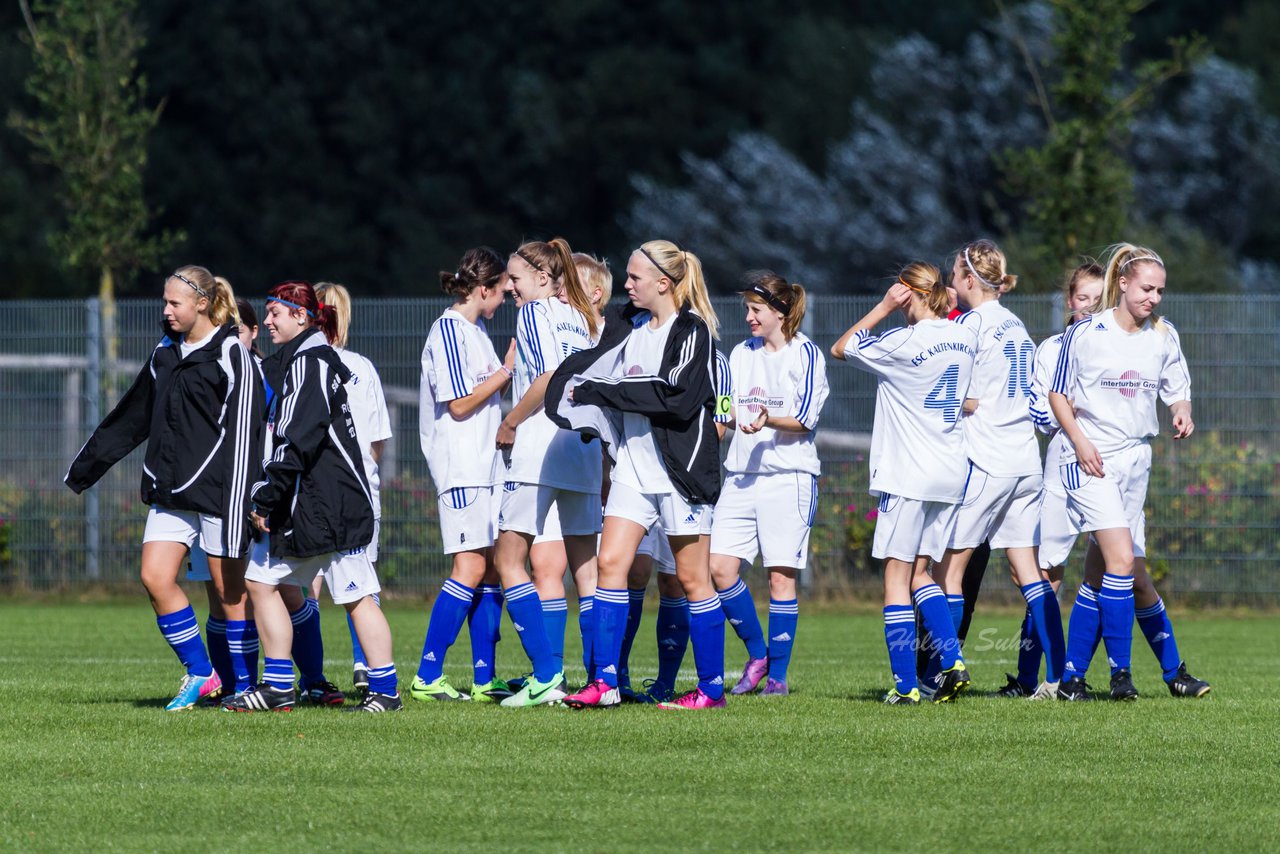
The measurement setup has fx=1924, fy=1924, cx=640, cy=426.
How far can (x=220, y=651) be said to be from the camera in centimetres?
896

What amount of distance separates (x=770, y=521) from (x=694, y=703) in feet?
4.05

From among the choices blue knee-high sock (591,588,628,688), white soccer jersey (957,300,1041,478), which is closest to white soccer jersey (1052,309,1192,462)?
white soccer jersey (957,300,1041,478)

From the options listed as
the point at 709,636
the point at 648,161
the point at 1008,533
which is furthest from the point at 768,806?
the point at 648,161

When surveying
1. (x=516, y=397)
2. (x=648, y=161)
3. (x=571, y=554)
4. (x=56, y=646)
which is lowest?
(x=56, y=646)

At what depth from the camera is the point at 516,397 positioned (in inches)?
365

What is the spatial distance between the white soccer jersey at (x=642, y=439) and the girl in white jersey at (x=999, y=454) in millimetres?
1760

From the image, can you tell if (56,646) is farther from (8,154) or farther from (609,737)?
(8,154)

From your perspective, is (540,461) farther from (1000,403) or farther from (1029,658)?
(1029,658)

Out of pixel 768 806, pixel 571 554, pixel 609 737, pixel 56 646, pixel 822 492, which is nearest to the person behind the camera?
pixel 768 806

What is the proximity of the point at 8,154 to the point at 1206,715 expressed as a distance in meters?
36.9

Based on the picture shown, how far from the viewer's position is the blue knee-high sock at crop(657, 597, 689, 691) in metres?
9.09

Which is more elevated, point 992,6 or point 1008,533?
point 992,6

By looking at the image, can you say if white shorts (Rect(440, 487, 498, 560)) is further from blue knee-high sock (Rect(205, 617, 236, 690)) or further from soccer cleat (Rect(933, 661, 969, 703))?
soccer cleat (Rect(933, 661, 969, 703))

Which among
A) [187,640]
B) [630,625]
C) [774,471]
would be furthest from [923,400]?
[187,640]
